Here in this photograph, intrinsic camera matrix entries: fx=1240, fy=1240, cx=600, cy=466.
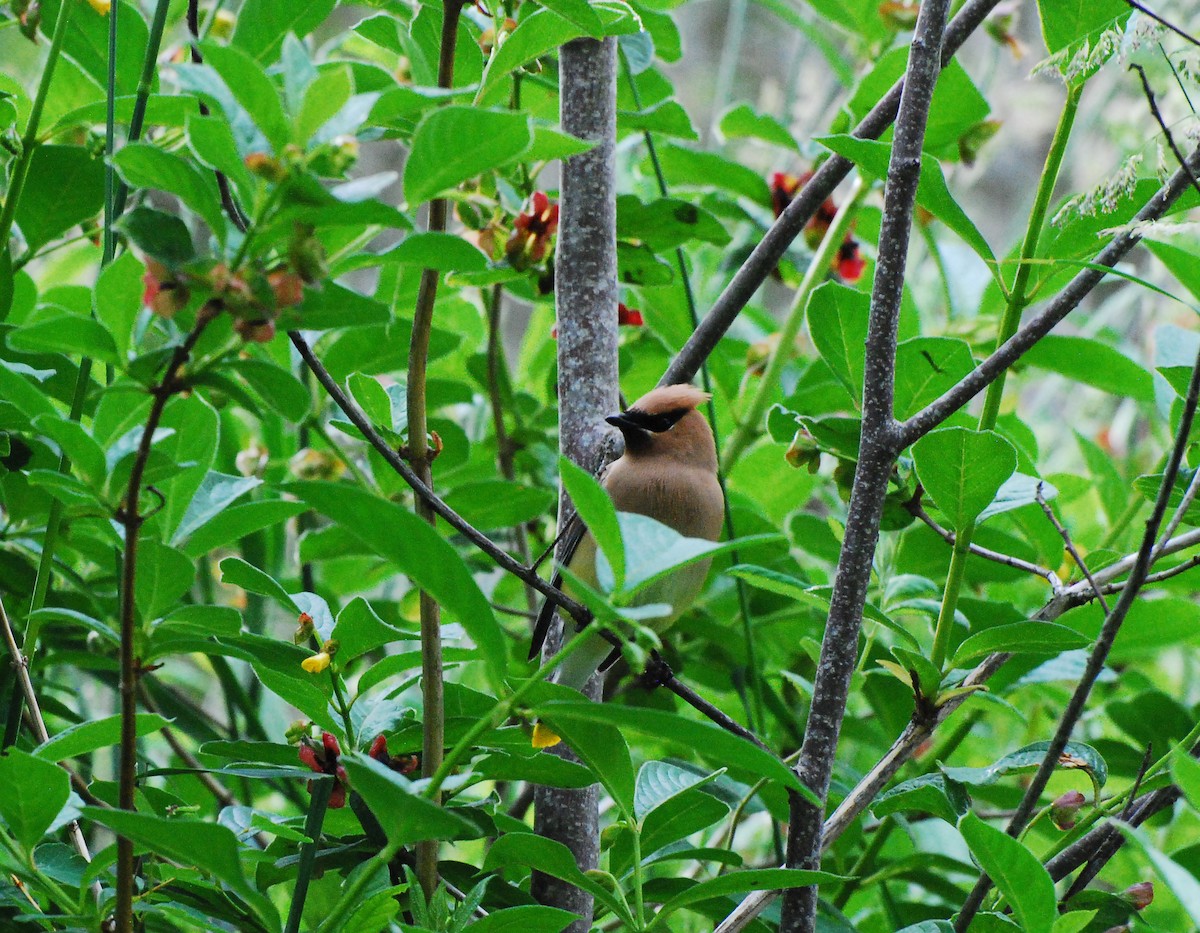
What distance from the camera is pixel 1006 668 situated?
1326mm

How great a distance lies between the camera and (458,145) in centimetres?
68

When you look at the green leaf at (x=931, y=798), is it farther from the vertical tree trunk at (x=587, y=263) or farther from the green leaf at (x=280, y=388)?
the green leaf at (x=280, y=388)

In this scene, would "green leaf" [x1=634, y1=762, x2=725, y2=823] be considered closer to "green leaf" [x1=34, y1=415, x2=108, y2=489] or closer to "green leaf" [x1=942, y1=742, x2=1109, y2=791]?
"green leaf" [x1=942, y1=742, x2=1109, y2=791]

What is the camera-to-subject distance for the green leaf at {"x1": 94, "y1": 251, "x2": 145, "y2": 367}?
0.75 metres

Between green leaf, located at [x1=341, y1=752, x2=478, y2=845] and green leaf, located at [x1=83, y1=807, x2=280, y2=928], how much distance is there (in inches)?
3.4

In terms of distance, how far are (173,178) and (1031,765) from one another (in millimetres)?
812

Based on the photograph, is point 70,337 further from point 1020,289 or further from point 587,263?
point 1020,289

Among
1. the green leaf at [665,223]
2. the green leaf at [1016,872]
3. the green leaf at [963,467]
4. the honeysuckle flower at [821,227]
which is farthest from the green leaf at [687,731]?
the honeysuckle flower at [821,227]

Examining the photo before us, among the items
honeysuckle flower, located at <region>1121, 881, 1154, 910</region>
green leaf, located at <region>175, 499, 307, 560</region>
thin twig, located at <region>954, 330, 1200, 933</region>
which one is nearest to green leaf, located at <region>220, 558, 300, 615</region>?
green leaf, located at <region>175, 499, 307, 560</region>

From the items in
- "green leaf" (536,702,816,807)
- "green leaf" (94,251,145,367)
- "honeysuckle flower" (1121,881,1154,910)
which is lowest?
"honeysuckle flower" (1121,881,1154,910)

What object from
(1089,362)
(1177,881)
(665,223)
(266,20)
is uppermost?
(266,20)

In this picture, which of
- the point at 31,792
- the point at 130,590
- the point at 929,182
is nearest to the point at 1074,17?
the point at 929,182

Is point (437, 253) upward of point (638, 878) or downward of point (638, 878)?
upward

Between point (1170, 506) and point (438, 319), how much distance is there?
0.97 meters
